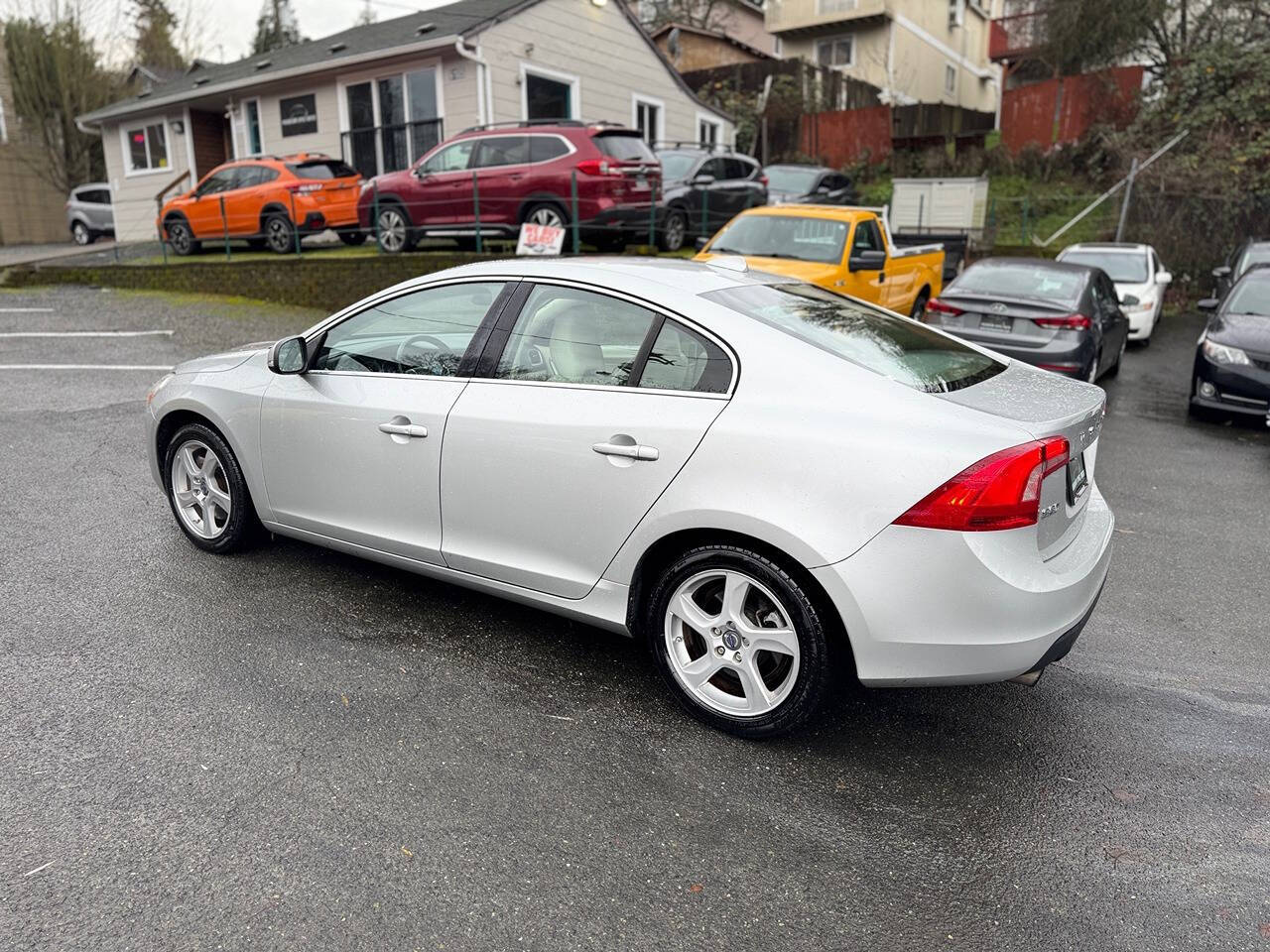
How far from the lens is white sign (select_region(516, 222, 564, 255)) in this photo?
12.5 m

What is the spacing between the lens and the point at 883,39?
107ft

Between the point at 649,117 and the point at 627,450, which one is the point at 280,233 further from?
the point at 627,450

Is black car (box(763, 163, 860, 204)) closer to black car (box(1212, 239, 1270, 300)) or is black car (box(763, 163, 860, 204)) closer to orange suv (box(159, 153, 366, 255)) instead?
black car (box(1212, 239, 1270, 300))

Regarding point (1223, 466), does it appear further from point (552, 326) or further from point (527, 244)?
point (527, 244)

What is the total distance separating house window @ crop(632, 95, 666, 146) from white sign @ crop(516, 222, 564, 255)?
10702 millimetres

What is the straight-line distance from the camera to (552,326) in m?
3.72

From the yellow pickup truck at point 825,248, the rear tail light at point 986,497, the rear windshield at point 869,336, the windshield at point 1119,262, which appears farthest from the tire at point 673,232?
the rear tail light at point 986,497

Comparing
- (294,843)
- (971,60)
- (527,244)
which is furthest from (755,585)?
(971,60)

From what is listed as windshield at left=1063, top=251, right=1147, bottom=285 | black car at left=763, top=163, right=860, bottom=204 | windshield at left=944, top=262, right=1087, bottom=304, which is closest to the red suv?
windshield at left=944, top=262, right=1087, bottom=304

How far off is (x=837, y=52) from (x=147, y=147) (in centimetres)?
2279

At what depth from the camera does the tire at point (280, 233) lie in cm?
1681

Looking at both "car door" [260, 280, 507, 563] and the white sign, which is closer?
"car door" [260, 280, 507, 563]

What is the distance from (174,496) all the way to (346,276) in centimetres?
995

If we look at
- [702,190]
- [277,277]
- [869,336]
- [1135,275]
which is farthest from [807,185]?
[869,336]
